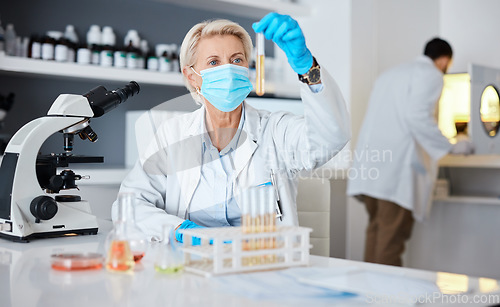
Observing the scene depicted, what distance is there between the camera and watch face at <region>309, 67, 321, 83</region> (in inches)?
51.1

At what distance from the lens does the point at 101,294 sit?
0.75 m

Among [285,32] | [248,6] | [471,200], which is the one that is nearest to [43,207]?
[285,32]

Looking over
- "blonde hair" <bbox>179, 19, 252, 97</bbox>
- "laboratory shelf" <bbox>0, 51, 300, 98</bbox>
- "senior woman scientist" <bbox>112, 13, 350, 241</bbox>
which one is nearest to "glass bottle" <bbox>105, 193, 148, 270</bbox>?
"senior woman scientist" <bbox>112, 13, 350, 241</bbox>

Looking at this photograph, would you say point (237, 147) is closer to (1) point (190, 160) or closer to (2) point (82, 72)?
(1) point (190, 160)

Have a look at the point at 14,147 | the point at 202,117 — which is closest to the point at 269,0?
the point at 202,117

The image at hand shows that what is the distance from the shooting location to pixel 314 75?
1.30 meters

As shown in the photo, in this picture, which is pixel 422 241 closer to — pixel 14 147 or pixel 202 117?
pixel 202 117

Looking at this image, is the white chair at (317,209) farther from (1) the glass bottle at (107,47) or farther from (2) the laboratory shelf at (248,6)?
(2) the laboratory shelf at (248,6)

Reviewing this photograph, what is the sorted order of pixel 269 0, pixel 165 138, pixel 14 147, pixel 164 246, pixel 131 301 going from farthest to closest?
pixel 269 0 → pixel 165 138 → pixel 14 147 → pixel 164 246 → pixel 131 301

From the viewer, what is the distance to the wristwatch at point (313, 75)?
51.0 inches

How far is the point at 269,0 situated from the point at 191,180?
1882mm

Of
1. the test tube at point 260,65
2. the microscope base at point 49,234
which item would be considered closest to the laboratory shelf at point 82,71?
the microscope base at point 49,234

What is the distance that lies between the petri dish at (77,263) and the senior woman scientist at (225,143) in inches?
14.2

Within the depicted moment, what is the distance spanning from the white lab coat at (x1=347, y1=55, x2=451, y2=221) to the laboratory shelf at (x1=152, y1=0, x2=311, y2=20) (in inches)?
27.0
